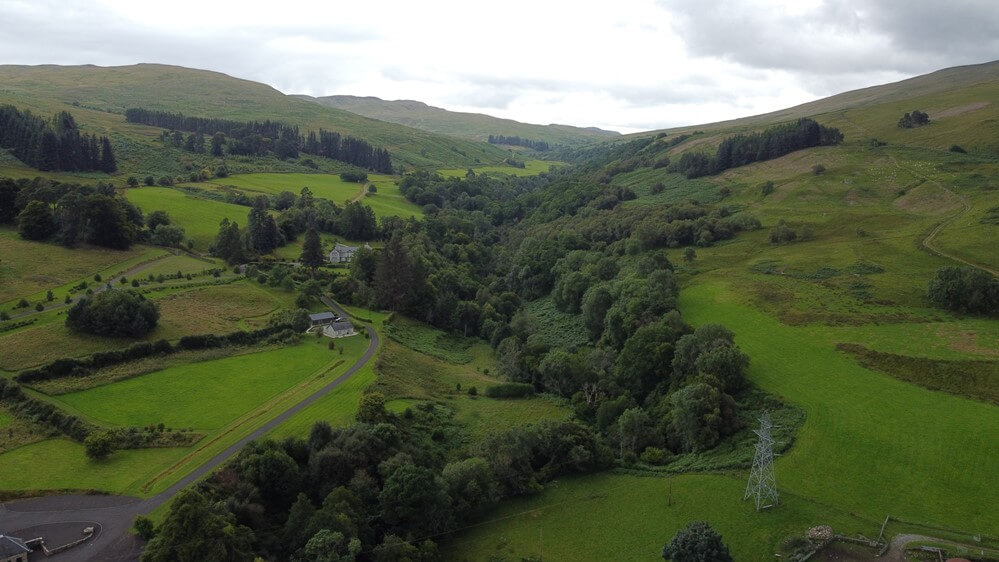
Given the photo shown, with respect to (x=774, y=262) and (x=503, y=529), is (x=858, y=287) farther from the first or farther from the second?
(x=503, y=529)

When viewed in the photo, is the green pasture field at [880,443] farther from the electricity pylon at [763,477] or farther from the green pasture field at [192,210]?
the green pasture field at [192,210]

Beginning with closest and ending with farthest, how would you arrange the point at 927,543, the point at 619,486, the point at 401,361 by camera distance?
the point at 927,543
the point at 619,486
the point at 401,361

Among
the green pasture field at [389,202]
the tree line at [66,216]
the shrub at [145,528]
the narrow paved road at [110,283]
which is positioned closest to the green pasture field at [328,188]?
the green pasture field at [389,202]

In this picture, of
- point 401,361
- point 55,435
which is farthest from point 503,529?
point 55,435

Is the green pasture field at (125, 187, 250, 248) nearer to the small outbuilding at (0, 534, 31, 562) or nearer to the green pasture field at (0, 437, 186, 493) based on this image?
the green pasture field at (0, 437, 186, 493)

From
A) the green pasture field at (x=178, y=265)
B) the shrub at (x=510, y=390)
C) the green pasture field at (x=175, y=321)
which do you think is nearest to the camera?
the green pasture field at (x=175, y=321)

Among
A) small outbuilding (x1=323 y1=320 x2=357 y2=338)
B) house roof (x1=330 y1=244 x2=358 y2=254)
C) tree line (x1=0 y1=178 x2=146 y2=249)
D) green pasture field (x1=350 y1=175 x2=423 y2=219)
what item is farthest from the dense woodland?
green pasture field (x1=350 y1=175 x2=423 y2=219)
